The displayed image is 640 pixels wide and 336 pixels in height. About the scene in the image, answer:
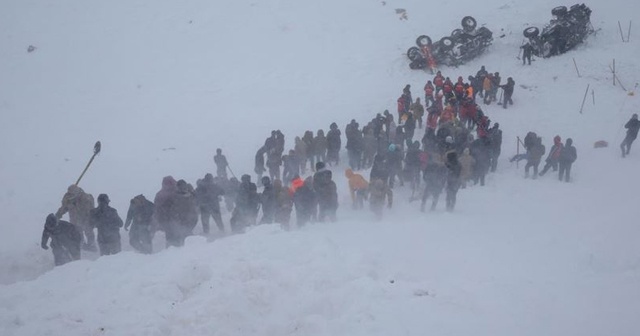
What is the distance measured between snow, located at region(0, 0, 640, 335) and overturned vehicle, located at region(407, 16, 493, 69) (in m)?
0.51

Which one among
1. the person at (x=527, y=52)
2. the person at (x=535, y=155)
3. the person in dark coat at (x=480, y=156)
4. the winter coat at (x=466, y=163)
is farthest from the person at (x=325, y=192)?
the person at (x=527, y=52)

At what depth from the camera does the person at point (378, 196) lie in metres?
10.9

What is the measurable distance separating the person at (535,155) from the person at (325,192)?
5840 millimetres

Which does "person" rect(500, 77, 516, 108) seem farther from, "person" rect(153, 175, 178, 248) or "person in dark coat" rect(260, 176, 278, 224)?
"person" rect(153, 175, 178, 248)

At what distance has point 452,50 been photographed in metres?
21.6

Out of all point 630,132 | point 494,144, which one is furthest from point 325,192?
point 630,132

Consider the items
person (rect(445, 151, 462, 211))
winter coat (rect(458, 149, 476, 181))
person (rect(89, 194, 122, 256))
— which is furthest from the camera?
winter coat (rect(458, 149, 476, 181))

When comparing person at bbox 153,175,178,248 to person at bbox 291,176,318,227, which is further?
person at bbox 291,176,318,227

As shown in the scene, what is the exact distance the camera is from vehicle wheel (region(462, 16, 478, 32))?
22.8 meters

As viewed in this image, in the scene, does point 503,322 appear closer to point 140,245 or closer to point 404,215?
point 404,215

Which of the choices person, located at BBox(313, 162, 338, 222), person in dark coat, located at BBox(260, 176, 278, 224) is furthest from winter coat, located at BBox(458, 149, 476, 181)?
person in dark coat, located at BBox(260, 176, 278, 224)

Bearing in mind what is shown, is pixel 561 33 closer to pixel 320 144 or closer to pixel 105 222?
pixel 320 144

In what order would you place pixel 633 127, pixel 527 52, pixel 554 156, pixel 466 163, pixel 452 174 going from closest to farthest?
pixel 452 174, pixel 466 163, pixel 554 156, pixel 633 127, pixel 527 52

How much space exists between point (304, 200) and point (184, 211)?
2.38 meters
